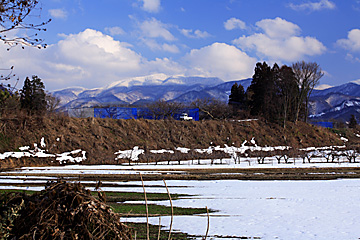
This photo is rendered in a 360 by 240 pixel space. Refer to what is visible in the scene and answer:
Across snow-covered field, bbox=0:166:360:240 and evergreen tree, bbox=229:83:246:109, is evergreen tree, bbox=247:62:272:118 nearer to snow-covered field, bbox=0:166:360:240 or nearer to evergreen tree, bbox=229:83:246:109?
evergreen tree, bbox=229:83:246:109

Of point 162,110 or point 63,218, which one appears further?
point 162,110

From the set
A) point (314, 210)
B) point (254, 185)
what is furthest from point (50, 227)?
point (254, 185)

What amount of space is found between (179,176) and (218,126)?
→ 114 feet

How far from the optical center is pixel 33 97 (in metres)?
49.2

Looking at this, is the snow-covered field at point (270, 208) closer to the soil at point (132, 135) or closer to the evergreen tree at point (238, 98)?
the soil at point (132, 135)

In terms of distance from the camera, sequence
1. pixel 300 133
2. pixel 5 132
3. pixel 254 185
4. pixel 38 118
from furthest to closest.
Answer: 1. pixel 300 133
2. pixel 38 118
3. pixel 5 132
4. pixel 254 185

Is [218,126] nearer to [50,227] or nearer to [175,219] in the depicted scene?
[175,219]

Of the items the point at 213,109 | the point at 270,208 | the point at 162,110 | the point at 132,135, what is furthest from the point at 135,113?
the point at 270,208

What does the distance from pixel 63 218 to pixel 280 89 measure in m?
67.9

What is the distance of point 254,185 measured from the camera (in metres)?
21.7

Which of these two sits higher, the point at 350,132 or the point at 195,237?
the point at 350,132

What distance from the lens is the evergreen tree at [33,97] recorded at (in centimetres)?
4841

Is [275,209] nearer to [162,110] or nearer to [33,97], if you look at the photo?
[33,97]

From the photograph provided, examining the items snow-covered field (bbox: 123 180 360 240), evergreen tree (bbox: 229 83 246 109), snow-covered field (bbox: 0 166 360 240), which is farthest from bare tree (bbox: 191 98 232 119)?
snow-covered field (bbox: 123 180 360 240)
